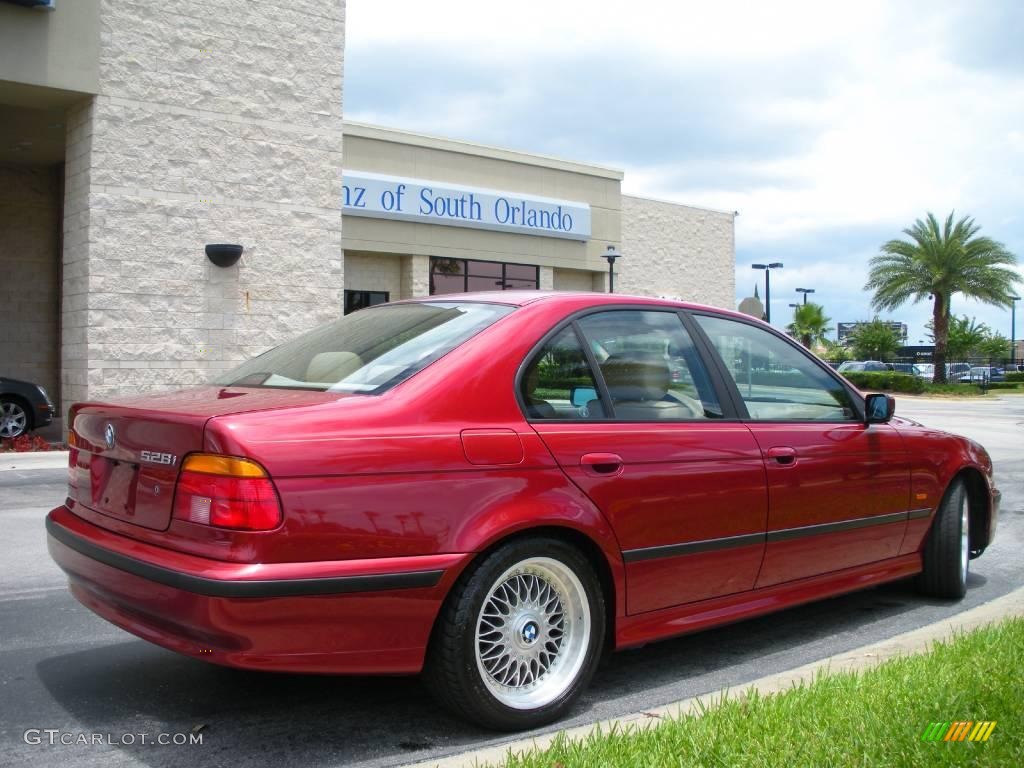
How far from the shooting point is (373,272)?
2641 cm

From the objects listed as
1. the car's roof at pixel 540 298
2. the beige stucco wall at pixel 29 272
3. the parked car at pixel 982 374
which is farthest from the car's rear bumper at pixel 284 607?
the parked car at pixel 982 374

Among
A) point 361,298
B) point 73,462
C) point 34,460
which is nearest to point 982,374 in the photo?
point 361,298

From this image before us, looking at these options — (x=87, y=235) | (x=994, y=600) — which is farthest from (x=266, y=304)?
(x=994, y=600)

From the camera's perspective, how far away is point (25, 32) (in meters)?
13.1

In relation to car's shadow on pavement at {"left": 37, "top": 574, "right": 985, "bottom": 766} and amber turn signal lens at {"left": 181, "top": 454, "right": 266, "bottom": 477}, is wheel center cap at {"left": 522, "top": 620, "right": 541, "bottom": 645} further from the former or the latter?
amber turn signal lens at {"left": 181, "top": 454, "right": 266, "bottom": 477}

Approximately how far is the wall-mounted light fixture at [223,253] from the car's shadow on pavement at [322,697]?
11.1 m

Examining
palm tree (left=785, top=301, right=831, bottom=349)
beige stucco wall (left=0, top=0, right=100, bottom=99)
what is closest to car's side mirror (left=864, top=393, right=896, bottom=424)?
beige stucco wall (left=0, top=0, right=100, bottom=99)

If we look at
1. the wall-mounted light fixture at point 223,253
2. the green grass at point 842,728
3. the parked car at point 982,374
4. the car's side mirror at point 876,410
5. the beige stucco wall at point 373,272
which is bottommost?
the green grass at point 842,728

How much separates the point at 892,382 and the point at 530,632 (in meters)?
43.4

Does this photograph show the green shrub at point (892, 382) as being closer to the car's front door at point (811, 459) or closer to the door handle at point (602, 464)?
the car's front door at point (811, 459)

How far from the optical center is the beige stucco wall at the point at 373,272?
84.8ft

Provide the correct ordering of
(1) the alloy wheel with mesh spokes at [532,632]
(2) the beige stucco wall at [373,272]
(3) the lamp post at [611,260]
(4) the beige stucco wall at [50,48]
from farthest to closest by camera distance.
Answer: (3) the lamp post at [611,260] → (2) the beige stucco wall at [373,272] → (4) the beige stucco wall at [50,48] → (1) the alloy wheel with mesh spokes at [532,632]

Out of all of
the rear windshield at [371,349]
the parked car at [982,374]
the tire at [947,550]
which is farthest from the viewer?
the parked car at [982,374]

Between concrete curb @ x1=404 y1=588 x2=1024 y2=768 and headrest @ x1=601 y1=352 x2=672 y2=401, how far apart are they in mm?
1199
